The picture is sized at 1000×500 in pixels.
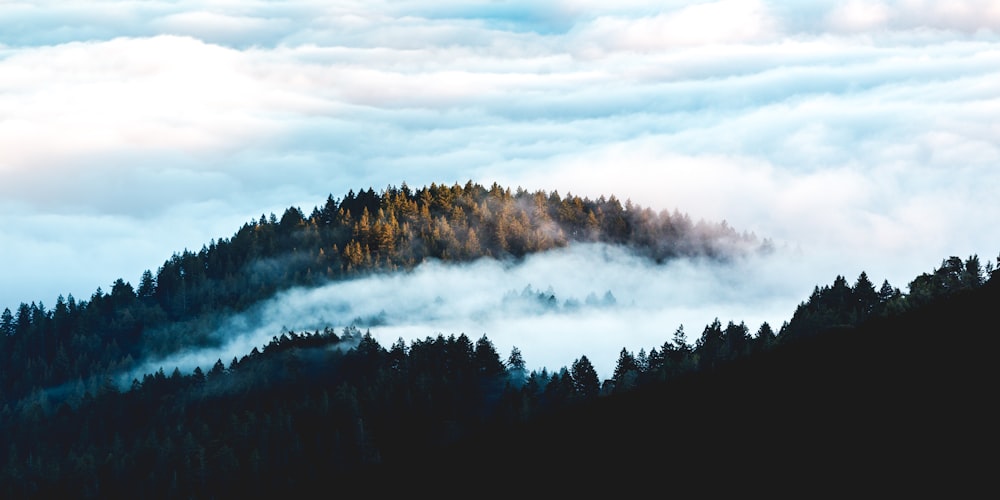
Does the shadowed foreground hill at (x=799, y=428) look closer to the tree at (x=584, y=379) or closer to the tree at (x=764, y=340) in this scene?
the tree at (x=764, y=340)

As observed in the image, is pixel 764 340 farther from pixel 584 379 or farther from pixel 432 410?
pixel 432 410

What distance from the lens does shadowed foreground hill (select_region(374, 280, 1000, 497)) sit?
3543 inches

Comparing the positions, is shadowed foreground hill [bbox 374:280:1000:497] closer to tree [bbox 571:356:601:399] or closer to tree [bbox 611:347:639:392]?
tree [bbox 611:347:639:392]

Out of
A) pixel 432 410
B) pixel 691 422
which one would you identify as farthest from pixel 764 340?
pixel 432 410

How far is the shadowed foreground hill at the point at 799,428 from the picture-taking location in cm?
9000

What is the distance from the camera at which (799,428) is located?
106m

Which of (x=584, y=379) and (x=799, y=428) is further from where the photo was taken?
(x=584, y=379)

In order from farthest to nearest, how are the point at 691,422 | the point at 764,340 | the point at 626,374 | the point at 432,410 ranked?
the point at 432,410 → the point at 626,374 → the point at 764,340 → the point at 691,422

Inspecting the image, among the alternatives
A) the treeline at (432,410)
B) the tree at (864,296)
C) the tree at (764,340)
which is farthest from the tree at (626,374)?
the tree at (864,296)

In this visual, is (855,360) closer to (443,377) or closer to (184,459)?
(443,377)

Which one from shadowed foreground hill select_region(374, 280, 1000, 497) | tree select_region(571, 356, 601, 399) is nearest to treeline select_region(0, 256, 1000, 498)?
tree select_region(571, 356, 601, 399)

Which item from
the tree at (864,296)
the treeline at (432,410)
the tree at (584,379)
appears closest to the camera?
the treeline at (432,410)

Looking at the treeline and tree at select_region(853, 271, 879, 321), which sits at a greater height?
tree at select_region(853, 271, 879, 321)

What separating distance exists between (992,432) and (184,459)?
441 feet
